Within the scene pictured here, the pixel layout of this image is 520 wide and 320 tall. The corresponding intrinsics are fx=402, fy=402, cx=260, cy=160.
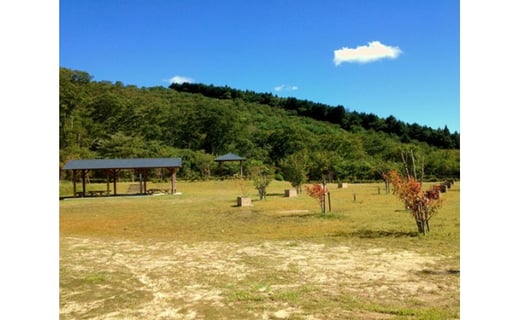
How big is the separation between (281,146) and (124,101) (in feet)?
56.8

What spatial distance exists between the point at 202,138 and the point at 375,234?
3939 centimetres

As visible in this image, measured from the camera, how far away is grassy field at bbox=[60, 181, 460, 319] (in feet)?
12.1

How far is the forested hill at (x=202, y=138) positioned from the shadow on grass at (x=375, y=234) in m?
16.7

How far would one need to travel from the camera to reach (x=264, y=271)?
5.07 metres

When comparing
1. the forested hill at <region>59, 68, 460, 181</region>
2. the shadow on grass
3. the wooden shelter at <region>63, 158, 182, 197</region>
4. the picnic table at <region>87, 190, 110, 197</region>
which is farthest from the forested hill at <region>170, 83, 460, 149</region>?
the shadow on grass

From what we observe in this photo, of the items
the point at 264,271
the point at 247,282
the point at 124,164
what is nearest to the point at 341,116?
the point at 124,164

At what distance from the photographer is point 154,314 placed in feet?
→ 11.9

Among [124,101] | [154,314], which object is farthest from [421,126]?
[154,314]

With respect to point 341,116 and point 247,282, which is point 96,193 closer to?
point 247,282

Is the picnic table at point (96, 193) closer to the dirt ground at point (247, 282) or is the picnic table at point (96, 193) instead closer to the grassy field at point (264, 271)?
the grassy field at point (264, 271)

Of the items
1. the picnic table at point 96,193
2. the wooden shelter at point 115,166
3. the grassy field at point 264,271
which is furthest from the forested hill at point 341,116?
the grassy field at point 264,271

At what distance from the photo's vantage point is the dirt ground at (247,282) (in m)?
3.69

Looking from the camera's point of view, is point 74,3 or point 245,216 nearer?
point 74,3
